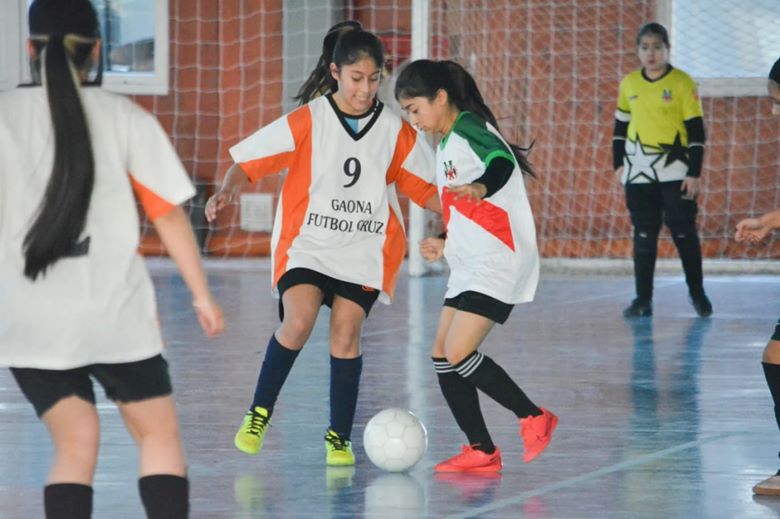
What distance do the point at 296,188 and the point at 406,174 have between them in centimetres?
37

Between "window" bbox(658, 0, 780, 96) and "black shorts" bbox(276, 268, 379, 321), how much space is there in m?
7.79

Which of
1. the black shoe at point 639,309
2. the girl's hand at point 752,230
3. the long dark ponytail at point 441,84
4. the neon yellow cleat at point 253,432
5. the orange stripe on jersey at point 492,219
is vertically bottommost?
the black shoe at point 639,309

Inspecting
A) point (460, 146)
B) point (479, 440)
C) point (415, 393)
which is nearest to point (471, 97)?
point (460, 146)

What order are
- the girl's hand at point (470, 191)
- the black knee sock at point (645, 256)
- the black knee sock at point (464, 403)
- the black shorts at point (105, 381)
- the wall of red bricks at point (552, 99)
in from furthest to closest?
the wall of red bricks at point (552, 99) → the black knee sock at point (645, 256) → the black knee sock at point (464, 403) → the girl's hand at point (470, 191) → the black shorts at point (105, 381)

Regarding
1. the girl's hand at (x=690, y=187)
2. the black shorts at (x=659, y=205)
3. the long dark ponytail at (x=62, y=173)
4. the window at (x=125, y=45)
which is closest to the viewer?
the long dark ponytail at (x=62, y=173)

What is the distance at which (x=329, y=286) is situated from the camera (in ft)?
15.0

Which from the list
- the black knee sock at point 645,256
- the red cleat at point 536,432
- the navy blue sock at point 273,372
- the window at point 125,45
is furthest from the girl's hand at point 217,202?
the window at point 125,45

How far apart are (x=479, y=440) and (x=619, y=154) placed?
177 inches

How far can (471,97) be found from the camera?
4.48 m

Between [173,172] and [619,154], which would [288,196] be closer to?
[173,172]

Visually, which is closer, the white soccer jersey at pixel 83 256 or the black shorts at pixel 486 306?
→ the white soccer jersey at pixel 83 256

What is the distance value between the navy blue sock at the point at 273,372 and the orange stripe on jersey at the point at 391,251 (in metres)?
0.38

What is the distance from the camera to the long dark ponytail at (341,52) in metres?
4.43

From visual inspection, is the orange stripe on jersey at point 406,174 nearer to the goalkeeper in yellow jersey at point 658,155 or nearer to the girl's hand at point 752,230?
the girl's hand at point 752,230
